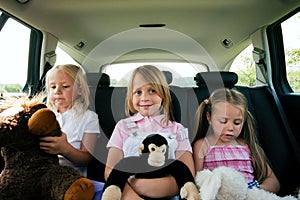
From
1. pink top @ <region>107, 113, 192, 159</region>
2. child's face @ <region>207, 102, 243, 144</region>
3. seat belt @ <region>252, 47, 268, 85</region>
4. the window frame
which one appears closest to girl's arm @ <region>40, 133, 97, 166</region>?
pink top @ <region>107, 113, 192, 159</region>

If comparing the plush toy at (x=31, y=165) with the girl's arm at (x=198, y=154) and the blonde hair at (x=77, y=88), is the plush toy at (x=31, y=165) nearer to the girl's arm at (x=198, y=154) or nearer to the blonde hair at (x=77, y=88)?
the blonde hair at (x=77, y=88)

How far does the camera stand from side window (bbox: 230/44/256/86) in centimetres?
260

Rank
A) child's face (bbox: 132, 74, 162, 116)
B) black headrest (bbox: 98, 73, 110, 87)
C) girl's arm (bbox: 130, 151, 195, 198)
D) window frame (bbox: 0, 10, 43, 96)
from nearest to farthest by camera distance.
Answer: girl's arm (bbox: 130, 151, 195, 198) → child's face (bbox: 132, 74, 162, 116) → black headrest (bbox: 98, 73, 110, 87) → window frame (bbox: 0, 10, 43, 96)

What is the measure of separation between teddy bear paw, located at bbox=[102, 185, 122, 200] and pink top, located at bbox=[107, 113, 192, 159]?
21 centimetres

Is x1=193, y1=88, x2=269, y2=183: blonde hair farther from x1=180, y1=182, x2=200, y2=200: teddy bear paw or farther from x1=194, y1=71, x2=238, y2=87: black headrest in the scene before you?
x1=180, y1=182, x2=200, y2=200: teddy bear paw

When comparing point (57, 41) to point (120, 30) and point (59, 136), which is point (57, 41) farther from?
point (59, 136)

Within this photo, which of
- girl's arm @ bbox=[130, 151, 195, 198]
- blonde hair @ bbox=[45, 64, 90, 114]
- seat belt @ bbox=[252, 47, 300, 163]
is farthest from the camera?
seat belt @ bbox=[252, 47, 300, 163]

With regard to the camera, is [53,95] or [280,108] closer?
[53,95]

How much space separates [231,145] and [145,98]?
1.50 feet

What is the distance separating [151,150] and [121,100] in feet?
2.30

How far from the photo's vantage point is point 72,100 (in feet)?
5.27

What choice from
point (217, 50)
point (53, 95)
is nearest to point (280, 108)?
point (53, 95)

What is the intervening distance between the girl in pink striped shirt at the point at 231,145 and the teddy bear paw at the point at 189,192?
11.6 inches

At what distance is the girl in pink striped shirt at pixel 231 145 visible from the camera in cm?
151
